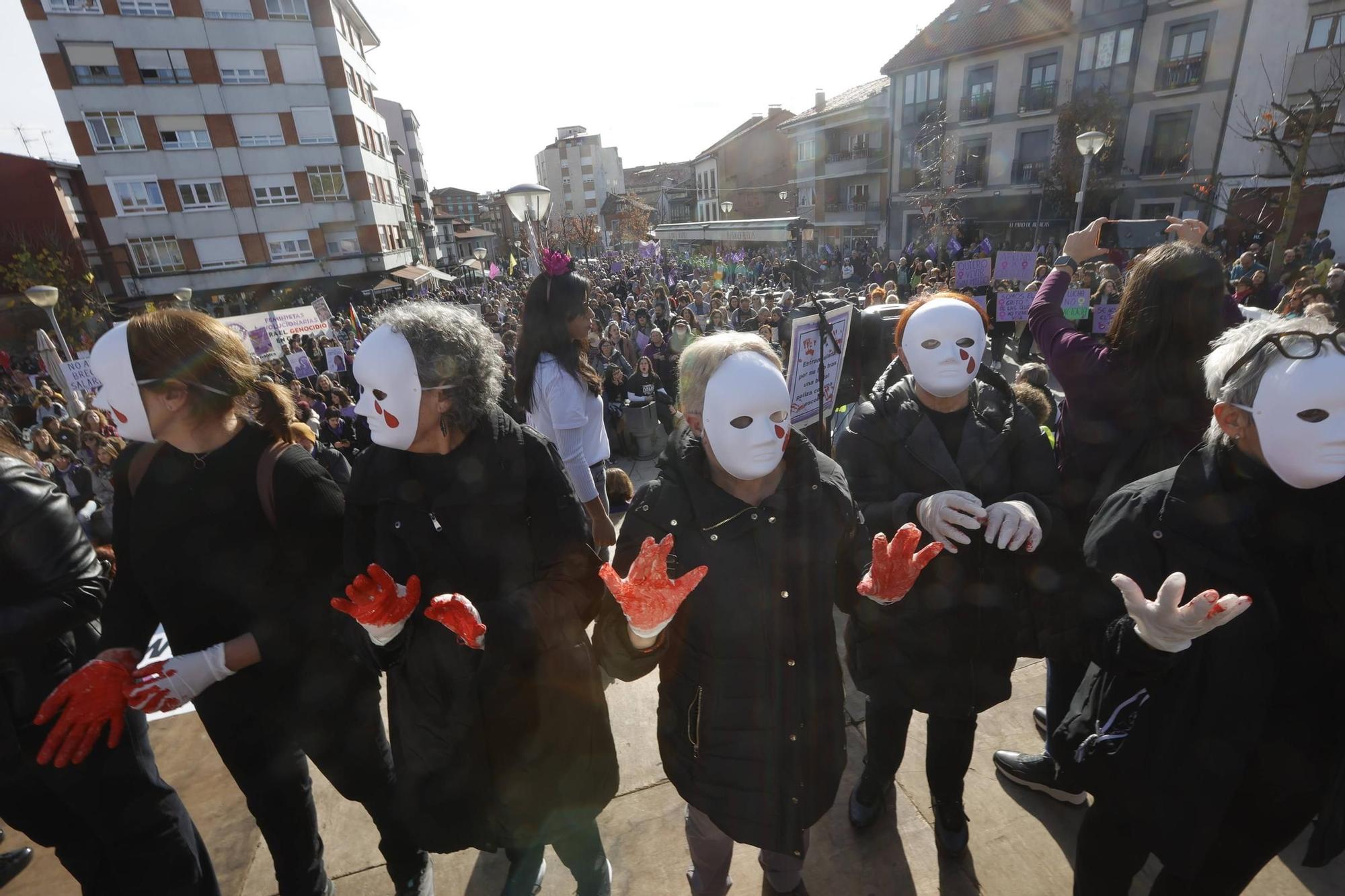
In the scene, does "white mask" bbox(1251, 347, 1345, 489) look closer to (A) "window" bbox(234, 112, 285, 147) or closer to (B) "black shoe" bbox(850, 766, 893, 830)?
(B) "black shoe" bbox(850, 766, 893, 830)

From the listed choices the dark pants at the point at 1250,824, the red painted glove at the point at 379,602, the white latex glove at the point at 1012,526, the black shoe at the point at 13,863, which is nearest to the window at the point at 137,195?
the black shoe at the point at 13,863

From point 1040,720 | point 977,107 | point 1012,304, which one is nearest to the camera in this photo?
point 1040,720

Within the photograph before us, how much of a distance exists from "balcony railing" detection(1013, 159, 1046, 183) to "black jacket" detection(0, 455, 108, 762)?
27.4 metres

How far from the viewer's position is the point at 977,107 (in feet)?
79.9

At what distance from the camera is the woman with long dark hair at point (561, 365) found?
2.74m

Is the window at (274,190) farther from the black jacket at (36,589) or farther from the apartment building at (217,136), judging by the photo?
the black jacket at (36,589)

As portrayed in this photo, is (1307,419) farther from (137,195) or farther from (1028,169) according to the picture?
(137,195)

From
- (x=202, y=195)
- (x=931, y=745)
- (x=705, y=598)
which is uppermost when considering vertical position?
(x=202, y=195)

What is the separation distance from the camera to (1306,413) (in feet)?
3.98

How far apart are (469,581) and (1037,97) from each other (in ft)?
94.8

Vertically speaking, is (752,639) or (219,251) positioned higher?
(219,251)

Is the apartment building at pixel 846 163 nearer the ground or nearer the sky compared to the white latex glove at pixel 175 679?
nearer the sky

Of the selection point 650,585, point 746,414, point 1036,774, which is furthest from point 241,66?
point 1036,774

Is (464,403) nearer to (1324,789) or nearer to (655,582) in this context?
(655,582)
